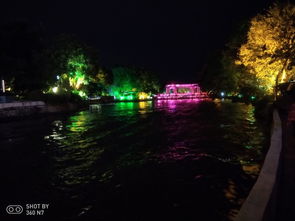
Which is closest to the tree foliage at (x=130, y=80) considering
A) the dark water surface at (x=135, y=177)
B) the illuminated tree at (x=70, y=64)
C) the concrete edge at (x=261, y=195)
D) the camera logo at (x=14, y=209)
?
the illuminated tree at (x=70, y=64)

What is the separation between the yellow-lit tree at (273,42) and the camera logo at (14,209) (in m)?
24.8

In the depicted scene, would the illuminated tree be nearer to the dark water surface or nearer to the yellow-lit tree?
the yellow-lit tree

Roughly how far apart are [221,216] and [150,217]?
1.63 meters

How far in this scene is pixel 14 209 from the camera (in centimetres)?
704

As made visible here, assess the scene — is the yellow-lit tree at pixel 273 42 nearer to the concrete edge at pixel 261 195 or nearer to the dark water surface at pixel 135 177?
the dark water surface at pixel 135 177

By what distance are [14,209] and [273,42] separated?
26.0 m

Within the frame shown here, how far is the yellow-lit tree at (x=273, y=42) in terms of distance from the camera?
25.7 metres

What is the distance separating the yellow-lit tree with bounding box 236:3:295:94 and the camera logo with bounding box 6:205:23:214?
81.4ft

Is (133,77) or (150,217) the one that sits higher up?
(133,77)

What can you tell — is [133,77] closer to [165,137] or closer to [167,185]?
[165,137]

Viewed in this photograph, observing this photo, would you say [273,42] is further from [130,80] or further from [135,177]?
[130,80]

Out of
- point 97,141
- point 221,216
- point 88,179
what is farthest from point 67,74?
point 221,216

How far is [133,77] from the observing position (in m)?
104

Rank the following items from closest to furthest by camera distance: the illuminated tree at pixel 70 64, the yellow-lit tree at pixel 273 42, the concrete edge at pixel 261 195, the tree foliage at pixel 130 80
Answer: the concrete edge at pixel 261 195
the yellow-lit tree at pixel 273 42
the illuminated tree at pixel 70 64
the tree foliage at pixel 130 80
